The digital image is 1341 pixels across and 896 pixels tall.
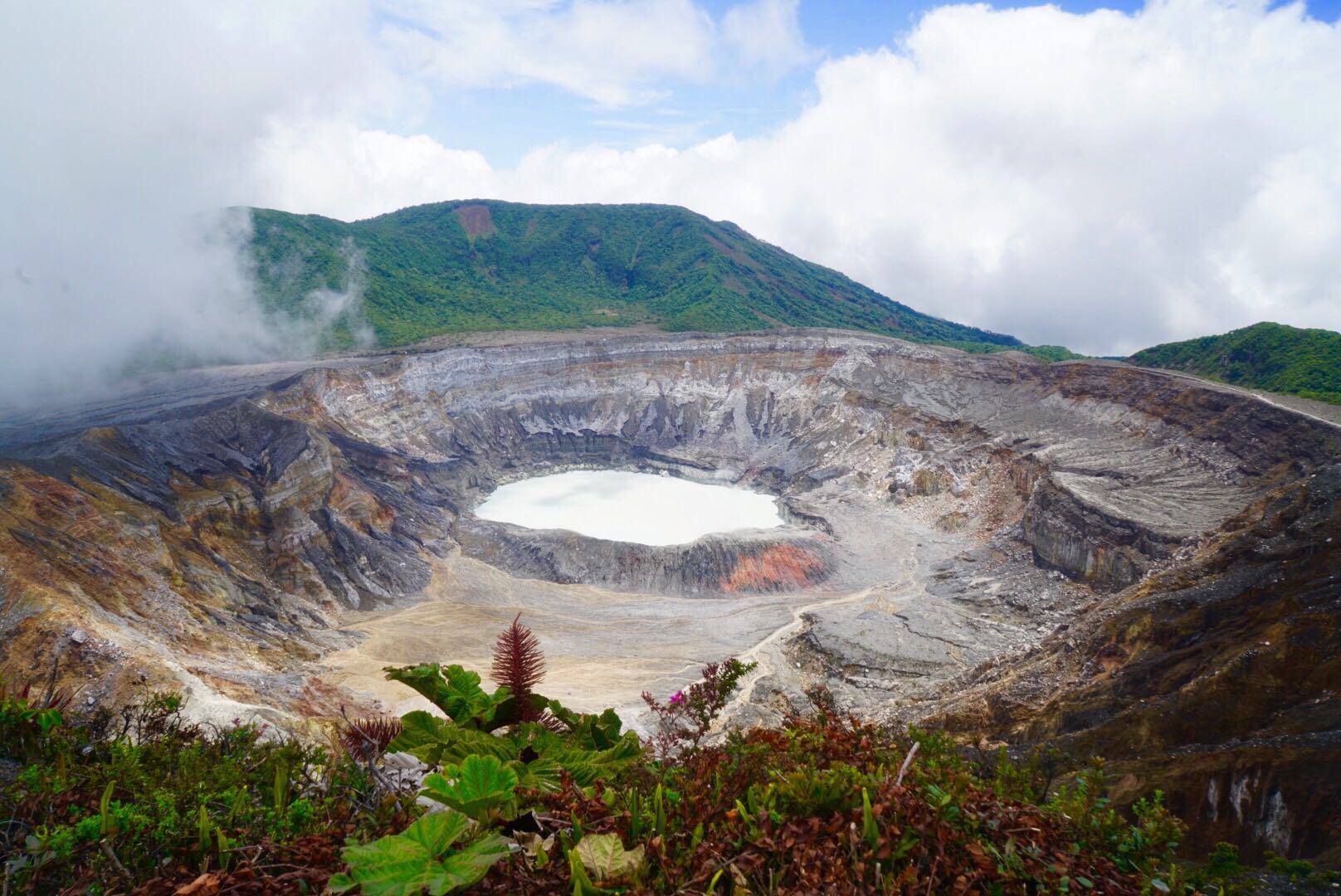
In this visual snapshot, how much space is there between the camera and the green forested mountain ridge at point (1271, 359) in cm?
4450

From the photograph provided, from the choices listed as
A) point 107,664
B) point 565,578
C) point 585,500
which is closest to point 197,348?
point 585,500

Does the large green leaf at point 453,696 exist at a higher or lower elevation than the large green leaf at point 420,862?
lower

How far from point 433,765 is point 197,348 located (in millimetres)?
75237

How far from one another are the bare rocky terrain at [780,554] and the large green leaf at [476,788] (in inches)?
465

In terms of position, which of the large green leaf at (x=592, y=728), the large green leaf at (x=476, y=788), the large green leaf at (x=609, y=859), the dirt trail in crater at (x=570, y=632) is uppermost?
the large green leaf at (x=476, y=788)

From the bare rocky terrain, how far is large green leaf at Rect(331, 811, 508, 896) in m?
12.0

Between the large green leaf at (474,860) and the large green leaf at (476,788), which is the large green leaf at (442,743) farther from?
the large green leaf at (474,860)

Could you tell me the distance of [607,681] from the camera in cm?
2702

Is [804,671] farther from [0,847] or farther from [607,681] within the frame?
[0,847]

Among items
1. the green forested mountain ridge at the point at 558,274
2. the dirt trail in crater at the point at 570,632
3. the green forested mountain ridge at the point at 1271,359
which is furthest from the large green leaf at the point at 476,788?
the green forested mountain ridge at the point at 558,274

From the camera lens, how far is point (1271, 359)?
163ft

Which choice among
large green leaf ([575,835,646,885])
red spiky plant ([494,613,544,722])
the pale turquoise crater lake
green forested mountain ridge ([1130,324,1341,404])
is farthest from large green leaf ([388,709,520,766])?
green forested mountain ridge ([1130,324,1341,404])

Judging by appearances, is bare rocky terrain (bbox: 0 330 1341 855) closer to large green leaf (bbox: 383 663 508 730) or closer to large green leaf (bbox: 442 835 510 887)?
large green leaf (bbox: 383 663 508 730)

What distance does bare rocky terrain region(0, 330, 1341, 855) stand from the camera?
15633 mm
